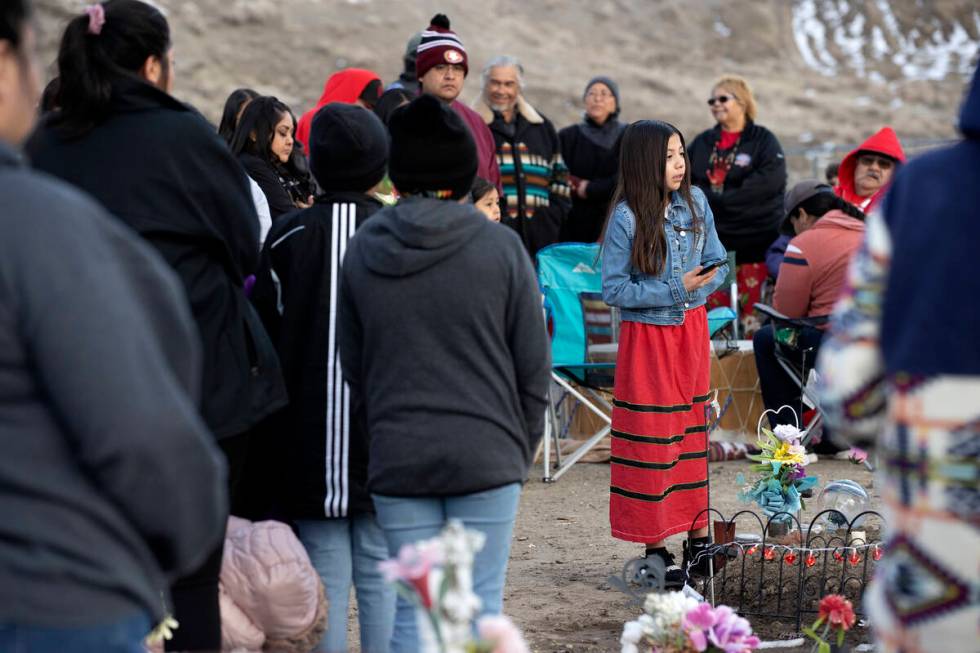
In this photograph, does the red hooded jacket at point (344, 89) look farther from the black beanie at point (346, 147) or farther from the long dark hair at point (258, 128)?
the black beanie at point (346, 147)

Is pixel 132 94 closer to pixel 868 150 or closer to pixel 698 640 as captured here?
pixel 698 640

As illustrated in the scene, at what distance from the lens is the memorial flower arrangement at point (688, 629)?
12.0 feet

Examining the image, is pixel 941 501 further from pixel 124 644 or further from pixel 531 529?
pixel 531 529

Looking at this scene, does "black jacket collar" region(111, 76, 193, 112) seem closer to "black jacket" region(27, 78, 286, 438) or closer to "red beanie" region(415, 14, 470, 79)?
"black jacket" region(27, 78, 286, 438)

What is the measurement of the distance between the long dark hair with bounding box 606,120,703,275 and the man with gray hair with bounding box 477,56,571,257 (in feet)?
8.98

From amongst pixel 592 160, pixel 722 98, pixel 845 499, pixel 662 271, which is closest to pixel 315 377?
pixel 662 271

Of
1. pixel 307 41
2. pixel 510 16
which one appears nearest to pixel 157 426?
pixel 307 41

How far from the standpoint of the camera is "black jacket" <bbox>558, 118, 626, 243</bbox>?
9.45m

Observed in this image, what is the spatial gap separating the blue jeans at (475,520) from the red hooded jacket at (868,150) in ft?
14.7

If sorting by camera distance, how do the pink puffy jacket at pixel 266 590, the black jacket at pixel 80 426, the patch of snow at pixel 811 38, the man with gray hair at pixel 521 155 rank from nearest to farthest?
the black jacket at pixel 80 426, the pink puffy jacket at pixel 266 590, the man with gray hair at pixel 521 155, the patch of snow at pixel 811 38

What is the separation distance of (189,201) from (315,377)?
0.73 meters

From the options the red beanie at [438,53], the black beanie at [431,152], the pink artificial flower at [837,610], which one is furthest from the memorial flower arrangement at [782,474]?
the red beanie at [438,53]

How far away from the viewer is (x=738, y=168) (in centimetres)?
961

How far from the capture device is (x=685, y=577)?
5445mm
